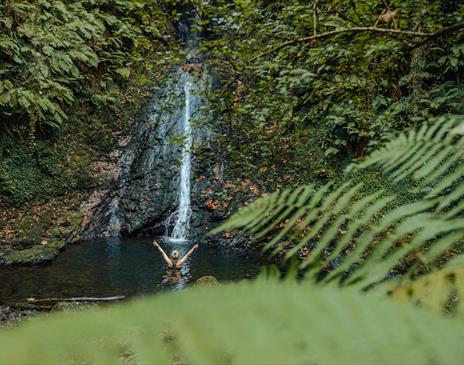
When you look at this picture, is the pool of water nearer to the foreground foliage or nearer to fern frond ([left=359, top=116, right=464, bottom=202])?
fern frond ([left=359, top=116, right=464, bottom=202])

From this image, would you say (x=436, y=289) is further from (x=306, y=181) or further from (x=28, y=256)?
(x=28, y=256)

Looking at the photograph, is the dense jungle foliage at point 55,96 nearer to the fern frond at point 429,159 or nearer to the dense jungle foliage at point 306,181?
the dense jungle foliage at point 306,181

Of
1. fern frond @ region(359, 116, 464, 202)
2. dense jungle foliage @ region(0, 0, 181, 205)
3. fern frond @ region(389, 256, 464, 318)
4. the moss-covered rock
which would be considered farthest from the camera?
dense jungle foliage @ region(0, 0, 181, 205)

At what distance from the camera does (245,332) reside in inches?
12.5

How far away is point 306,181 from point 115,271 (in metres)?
5.32

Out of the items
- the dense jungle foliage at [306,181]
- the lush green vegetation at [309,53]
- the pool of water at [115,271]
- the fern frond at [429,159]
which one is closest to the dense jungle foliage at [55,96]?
the dense jungle foliage at [306,181]

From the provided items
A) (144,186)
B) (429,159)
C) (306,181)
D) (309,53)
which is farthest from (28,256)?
(429,159)

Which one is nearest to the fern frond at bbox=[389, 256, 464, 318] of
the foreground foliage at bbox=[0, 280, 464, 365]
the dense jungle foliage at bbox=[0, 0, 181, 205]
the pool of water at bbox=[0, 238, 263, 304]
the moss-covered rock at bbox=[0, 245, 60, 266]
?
the foreground foliage at bbox=[0, 280, 464, 365]

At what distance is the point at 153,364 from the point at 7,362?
0.12 meters

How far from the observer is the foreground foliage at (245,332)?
300 mm

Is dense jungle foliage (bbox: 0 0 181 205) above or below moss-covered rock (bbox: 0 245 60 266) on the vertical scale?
above

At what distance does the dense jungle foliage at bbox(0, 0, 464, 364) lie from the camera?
327mm

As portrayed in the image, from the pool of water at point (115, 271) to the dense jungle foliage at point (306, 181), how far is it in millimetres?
2575

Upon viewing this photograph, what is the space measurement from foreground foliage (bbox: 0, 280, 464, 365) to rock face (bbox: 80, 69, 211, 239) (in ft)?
31.7
